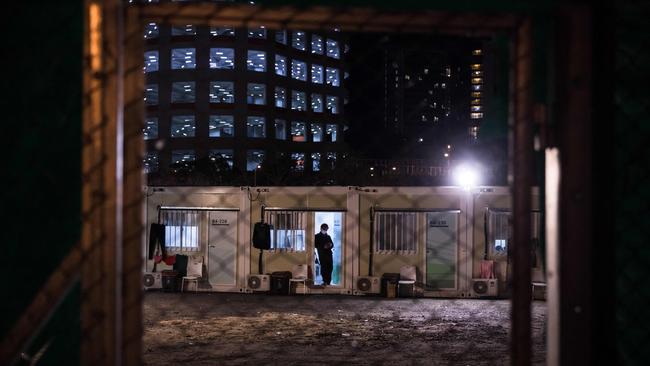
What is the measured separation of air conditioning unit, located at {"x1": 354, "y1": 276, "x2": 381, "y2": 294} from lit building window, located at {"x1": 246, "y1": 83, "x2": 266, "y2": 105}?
29779 millimetres

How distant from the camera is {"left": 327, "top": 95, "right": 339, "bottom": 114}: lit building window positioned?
45.2m

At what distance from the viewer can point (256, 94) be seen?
134ft

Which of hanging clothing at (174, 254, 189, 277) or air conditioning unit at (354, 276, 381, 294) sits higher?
hanging clothing at (174, 254, 189, 277)

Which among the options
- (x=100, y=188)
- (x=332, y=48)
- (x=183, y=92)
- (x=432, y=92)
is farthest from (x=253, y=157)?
(x=432, y=92)

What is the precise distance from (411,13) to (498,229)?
10699 millimetres

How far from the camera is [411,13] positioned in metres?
1.69

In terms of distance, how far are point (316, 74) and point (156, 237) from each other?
33.5 m

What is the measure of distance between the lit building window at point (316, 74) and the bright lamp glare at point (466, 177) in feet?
108

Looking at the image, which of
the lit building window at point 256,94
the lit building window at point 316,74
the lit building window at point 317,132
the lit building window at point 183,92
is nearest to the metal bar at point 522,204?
the lit building window at point 183,92

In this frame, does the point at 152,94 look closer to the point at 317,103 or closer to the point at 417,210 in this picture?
the point at 317,103

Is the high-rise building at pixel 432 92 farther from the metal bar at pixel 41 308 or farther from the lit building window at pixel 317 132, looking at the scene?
the metal bar at pixel 41 308

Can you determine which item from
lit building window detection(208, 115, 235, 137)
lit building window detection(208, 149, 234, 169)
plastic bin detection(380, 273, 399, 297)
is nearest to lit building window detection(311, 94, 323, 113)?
lit building window detection(208, 115, 235, 137)

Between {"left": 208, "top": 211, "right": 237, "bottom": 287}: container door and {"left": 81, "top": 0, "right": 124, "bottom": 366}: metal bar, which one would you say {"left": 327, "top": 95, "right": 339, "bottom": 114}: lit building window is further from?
{"left": 81, "top": 0, "right": 124, "bottom": 366}: metal bar

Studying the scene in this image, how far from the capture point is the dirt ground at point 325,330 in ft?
23.5
